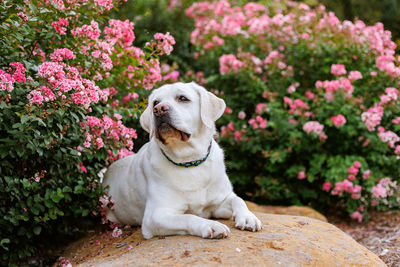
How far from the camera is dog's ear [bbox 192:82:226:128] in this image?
11.0 ft

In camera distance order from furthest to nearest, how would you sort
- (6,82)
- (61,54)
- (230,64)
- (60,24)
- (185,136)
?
(230,64)
(60,24)
(61,54)
(185,136)
(6,82)

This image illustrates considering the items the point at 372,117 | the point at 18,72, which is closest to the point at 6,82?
the point at 18,72

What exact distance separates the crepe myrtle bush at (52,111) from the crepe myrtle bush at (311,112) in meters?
1.90

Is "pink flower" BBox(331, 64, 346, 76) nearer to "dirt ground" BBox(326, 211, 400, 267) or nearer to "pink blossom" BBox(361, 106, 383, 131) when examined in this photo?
"pink blossom" BBox(361, 106, 383, 131)

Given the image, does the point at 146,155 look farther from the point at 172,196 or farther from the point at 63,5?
the point at 63,5

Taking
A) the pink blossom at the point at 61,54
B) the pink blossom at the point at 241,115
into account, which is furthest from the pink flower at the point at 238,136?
the pink blossom at the point at 61,54

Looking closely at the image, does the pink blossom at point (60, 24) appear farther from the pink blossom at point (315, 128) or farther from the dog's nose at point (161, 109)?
the pink blossom at point (315, 128)

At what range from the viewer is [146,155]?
144 inches

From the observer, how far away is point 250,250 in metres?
2.78

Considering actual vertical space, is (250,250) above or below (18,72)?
below

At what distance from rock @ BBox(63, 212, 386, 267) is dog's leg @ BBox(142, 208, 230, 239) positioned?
0.16 feet

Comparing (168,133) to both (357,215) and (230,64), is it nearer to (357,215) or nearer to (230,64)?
(230,64)

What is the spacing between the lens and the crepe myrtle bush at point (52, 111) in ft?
10.0

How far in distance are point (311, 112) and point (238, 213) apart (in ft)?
8.16
